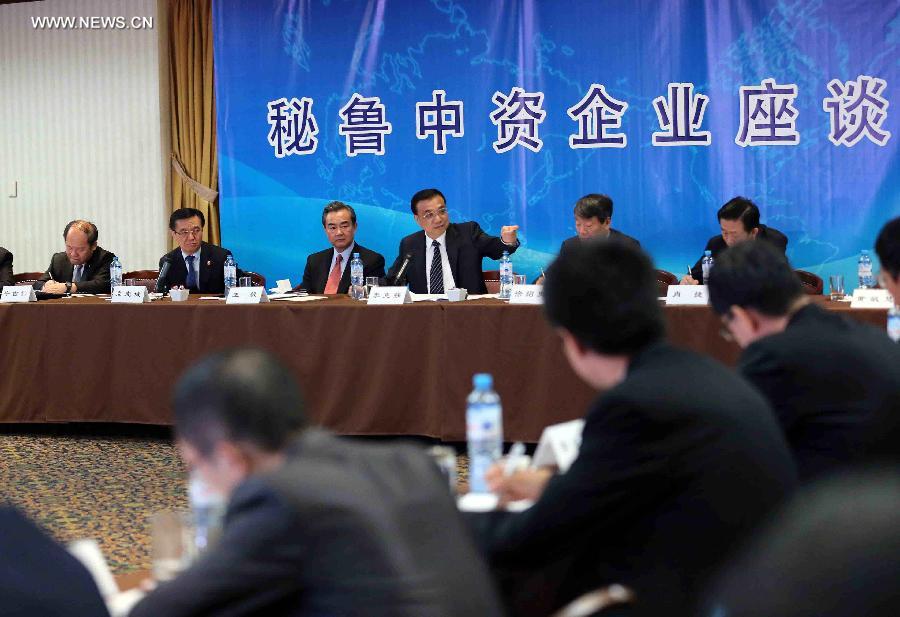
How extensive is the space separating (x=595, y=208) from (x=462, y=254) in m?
0.71

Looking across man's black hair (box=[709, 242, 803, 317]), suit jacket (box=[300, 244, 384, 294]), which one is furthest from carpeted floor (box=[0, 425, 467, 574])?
man's black hair (box=[709, 242, 803, 317])

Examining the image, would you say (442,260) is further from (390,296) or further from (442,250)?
(390,296)

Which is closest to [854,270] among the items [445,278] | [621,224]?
[621,224]

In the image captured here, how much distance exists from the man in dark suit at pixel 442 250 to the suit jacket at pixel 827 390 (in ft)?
11.1

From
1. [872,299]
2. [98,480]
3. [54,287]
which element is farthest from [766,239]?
[54,287]

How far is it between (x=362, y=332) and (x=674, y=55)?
2752 millimetres

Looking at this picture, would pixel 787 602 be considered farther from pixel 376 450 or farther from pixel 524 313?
pixel 524 313

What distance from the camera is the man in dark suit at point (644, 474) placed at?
1.50 metres

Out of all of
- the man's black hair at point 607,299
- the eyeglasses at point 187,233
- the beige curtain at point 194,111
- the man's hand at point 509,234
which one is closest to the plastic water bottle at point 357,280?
the man's hand at point 509,234

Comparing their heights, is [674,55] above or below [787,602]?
above

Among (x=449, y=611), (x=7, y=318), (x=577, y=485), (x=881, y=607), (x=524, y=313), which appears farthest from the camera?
(x=7, y=318)

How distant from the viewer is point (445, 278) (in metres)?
5.47

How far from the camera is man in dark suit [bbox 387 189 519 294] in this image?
17.9 ft

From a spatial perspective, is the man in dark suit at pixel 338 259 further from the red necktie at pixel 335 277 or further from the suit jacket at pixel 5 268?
the suit jacket at pixel 5 268
